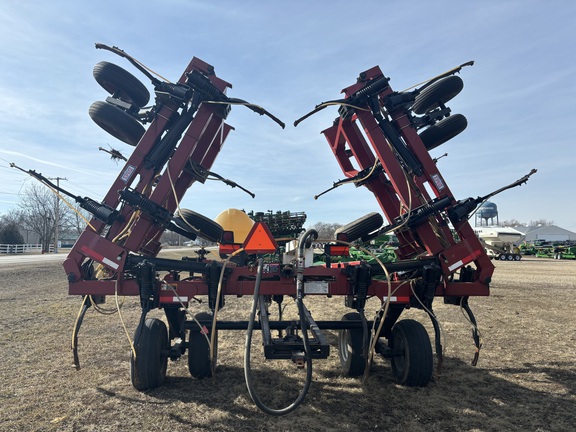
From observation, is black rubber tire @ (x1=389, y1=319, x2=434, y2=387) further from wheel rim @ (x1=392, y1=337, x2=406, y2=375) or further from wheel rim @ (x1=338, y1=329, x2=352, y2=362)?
wheel rim @ (x1=338, y1=329, x2=352, y2=362)

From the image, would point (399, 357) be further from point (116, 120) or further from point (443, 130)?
point (116, 120)

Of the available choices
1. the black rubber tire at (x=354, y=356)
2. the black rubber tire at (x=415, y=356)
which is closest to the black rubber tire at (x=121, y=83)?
the black rubber tire at (x=354, y=356)

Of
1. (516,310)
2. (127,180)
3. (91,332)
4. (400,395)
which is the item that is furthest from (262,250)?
(516,310)

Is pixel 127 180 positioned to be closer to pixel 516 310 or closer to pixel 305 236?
pixel 305 236

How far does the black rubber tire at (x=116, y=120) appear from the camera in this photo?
14.0ft

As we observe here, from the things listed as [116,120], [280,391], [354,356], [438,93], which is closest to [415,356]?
[354,356]

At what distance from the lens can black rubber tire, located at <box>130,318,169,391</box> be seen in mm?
3820

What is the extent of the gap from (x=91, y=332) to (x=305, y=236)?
189 inches

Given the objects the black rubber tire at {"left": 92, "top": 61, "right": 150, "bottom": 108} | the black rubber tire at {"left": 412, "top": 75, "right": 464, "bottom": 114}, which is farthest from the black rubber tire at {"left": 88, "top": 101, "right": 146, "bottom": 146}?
the black rubber tire at {"left": 412, "top": 75, "right": 464, "bottom": 114}

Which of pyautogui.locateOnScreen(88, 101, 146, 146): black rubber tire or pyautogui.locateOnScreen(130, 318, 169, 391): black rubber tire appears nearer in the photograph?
pyautogui.locateOnScreen(130, 318, 169, 391): black rubber tire

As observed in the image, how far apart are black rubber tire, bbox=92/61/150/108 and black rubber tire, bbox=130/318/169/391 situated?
8.24 ft

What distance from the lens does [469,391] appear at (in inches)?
158

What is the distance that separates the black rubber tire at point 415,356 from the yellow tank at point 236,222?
4.07 metres

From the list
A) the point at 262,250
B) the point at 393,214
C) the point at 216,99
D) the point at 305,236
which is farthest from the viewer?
the point at 393,214
